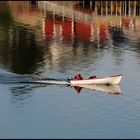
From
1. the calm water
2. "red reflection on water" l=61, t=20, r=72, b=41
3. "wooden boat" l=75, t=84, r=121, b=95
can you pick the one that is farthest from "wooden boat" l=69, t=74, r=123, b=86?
"red reflection on water" l=61, t=20, r=72, b=41

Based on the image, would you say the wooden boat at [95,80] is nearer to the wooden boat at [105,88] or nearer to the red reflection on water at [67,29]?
the wooden boat at [105,88]

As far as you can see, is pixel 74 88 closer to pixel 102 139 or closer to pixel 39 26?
pixel 102 139

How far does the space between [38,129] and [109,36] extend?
46.3 metres

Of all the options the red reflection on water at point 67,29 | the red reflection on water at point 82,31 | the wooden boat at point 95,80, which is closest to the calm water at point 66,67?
the red reflection on water at point 67,29

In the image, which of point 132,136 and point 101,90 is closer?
point 132,136

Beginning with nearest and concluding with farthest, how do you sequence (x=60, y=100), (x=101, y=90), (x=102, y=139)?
1. (x=102, y=139)
2. (x=60, y=100)
3. (x=101, y=90)

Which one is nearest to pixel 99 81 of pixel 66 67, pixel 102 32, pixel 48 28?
pixel 66 67

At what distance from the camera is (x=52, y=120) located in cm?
4806

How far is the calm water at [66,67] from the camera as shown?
153 ft

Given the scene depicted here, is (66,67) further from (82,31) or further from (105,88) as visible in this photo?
(82,31)

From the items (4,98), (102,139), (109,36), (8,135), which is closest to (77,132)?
(102,139)

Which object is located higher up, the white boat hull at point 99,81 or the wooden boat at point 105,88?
the white boat hull at point 99,81

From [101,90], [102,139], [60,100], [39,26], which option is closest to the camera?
[102,139]

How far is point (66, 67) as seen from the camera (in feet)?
222
